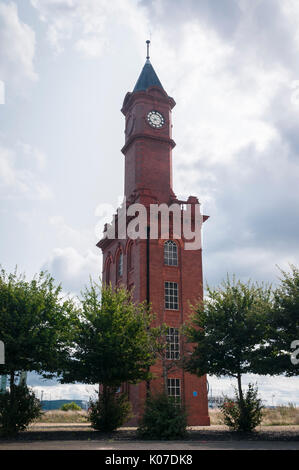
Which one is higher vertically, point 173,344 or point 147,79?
point 147,79

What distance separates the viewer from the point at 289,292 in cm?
2166

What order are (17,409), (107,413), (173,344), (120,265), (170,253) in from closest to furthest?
(17,409) → (107,413) → (173,344) → (170,253) → (120,265)

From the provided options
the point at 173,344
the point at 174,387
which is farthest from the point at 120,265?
the point at 174,387

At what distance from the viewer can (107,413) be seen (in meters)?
22.2

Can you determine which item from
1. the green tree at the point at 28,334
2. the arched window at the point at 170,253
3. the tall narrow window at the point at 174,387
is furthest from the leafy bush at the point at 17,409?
the arched window at the point at 170,253

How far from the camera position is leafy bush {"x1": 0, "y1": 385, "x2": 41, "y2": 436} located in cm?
2000

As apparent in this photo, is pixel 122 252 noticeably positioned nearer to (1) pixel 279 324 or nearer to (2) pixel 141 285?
(2) pixel 141 285

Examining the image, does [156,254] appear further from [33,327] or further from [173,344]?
[33,327]

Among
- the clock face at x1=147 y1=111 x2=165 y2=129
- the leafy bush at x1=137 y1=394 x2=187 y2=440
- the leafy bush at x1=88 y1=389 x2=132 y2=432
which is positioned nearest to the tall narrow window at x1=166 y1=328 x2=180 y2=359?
the leafy bush at x1=88 y1=389 x2=132 y2=432

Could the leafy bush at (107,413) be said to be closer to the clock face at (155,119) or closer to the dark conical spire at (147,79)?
the clock face at (155,119)

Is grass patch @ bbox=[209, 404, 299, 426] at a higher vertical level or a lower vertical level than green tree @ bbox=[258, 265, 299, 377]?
lower

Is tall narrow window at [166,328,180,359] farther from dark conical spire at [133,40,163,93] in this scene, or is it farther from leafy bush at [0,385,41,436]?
dark conical spire at [133,40,163,93]

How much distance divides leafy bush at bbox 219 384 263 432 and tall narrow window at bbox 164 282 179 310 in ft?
41.7

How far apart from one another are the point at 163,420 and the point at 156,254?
54.2 ft
